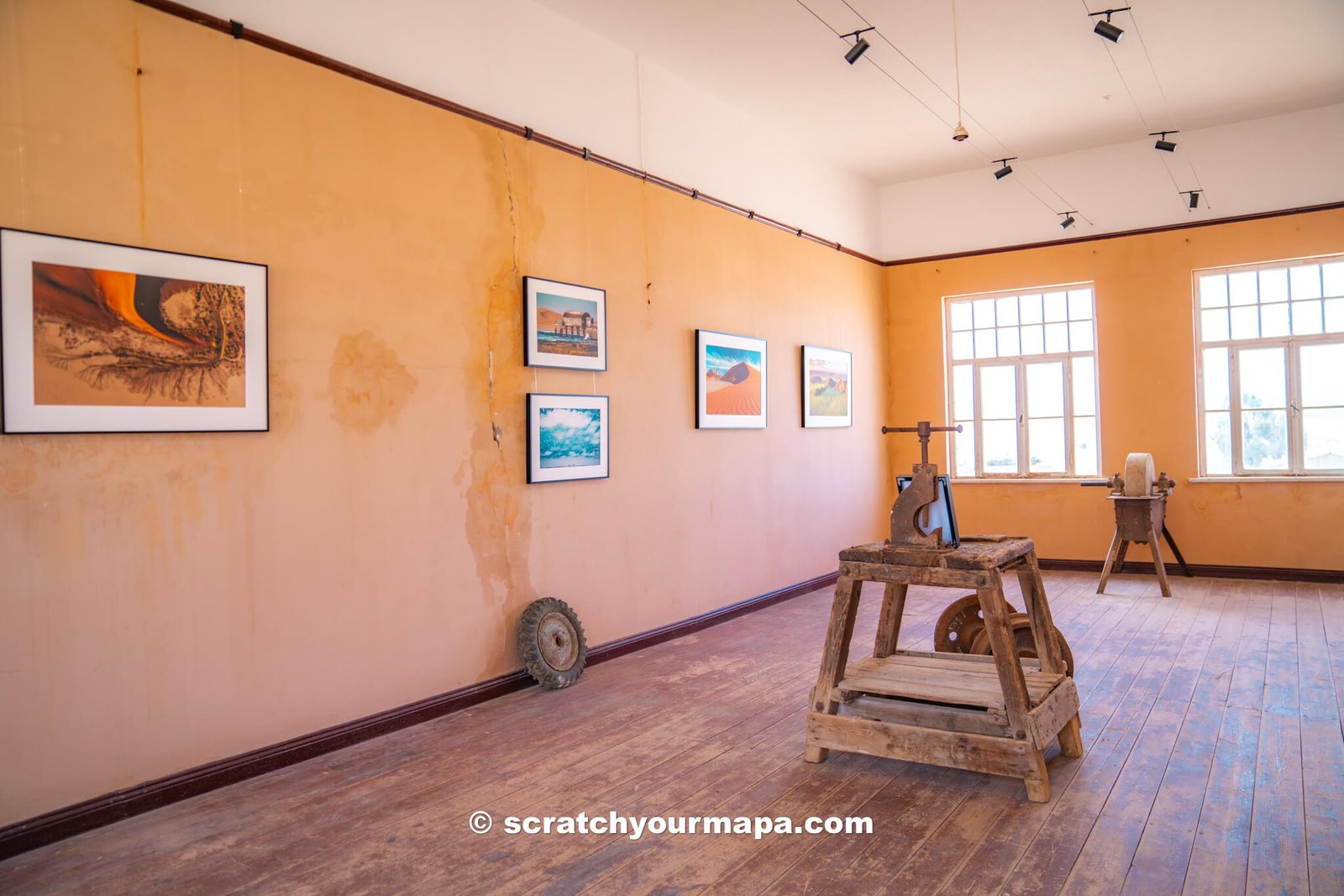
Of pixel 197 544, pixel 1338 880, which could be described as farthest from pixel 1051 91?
pixel 197 544

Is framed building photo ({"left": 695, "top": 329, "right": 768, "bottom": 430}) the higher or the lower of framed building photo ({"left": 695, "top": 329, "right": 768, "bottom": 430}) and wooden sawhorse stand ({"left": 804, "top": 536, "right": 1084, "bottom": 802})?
the higher

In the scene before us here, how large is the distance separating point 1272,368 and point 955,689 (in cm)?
621

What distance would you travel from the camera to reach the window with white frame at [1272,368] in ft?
24.4

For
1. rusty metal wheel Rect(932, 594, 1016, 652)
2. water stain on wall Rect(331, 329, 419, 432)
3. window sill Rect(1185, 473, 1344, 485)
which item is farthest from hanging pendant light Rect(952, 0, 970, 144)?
window sill Rect(1185, 473, 1344, 485)

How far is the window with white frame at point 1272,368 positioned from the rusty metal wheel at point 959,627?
4.98 metres

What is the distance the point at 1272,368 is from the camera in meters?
7.65

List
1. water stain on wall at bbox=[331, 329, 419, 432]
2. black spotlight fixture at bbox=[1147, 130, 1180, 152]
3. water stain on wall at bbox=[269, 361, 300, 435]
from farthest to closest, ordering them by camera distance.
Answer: black spotlight fixture at bbox=[1147, 130, 1180, 152] < water stain on wall at bbox=[331, 329, 419, 432] < water stain on wall at bbox=[269, 361, 300, 435]

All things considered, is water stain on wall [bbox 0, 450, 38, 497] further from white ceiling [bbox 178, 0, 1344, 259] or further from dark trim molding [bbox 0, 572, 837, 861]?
white ceiling [bbox 178, 0, 1344, 259]

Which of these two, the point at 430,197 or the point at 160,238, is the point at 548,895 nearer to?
the point at 160,238

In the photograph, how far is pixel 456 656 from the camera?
173 inches

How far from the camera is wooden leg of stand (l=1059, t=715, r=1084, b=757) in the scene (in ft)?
11.6

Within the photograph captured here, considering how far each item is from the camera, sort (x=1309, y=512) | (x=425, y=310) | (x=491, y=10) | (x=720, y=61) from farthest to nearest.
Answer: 1. (x=1309, y=512)
2. (x=720, y=61)
3. (x=491, y=10)
4. (x=425, y=310)

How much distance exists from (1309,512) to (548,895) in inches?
302

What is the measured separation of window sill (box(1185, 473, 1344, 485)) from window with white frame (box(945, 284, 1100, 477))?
89 cm
